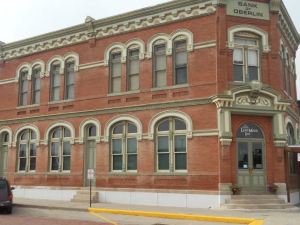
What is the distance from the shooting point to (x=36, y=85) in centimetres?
2661

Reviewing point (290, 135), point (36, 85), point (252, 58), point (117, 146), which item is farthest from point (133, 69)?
point (290, 135)

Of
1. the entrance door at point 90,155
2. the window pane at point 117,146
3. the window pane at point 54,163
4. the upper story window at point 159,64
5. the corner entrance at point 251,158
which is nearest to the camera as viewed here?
the corner entrance at point 251,158

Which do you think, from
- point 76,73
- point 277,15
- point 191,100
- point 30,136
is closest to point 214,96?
point 191,100

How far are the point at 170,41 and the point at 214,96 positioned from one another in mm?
3941

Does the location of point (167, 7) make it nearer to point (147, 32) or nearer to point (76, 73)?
point (147, 32)

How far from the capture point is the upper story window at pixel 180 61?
70.3 ft

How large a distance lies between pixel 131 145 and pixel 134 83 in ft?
10.8

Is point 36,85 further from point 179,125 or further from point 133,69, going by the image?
point 179,125

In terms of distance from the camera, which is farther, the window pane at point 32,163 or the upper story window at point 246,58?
the window pane at point 32,163

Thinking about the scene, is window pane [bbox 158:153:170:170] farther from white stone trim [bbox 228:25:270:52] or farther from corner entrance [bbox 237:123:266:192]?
white stone trim [bbox 228:25:270:52]

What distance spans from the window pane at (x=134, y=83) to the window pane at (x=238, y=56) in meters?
5.23

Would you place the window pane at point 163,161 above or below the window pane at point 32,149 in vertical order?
below

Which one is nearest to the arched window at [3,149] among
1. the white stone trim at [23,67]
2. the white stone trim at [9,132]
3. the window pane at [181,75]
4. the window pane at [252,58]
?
the white stone trim at [9,132]

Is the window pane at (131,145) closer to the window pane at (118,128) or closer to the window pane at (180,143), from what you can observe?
the window pane at (118,128)
